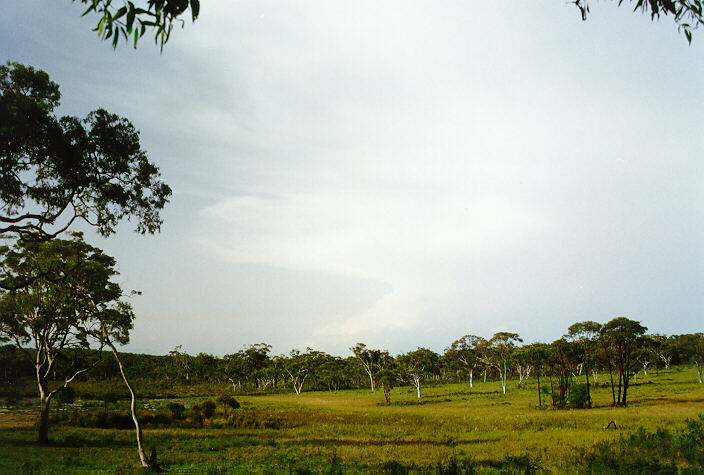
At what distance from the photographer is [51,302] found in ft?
71.8

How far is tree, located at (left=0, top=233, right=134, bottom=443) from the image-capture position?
19781mm

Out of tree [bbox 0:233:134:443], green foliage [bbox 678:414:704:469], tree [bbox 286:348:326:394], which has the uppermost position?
tree [bbox 0:233:134:443]

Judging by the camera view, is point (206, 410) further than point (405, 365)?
No

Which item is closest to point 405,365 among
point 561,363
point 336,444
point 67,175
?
point 561,363

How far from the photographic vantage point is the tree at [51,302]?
64.9 ft

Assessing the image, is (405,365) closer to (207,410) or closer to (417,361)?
(417,361)

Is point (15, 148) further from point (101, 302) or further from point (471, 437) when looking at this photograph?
point (471, 437)

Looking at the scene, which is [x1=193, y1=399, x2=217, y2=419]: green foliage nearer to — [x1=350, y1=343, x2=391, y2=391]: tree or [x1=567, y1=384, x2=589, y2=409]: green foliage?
[x1=567, y1=384, x2=589, y2=409]: green foliage

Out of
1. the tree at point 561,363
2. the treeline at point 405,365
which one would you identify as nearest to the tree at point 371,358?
the treeline at point 405,365

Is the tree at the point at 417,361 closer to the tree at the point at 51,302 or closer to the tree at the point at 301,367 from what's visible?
the tree at the point at 301,367

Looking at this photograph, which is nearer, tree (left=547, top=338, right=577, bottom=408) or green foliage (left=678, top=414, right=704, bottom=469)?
green foliage (left=678, top=414, right=704, bottom=469)

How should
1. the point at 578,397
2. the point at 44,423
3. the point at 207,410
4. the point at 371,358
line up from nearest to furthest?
the point at 44,423 → the point at 207,410 → the point at 578,397 → the point at 371,358

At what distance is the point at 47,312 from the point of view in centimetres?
2234

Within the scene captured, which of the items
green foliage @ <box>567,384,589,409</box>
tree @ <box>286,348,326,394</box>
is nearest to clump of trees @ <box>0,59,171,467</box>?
green foliage @ <box>567,384,589,409</box>
